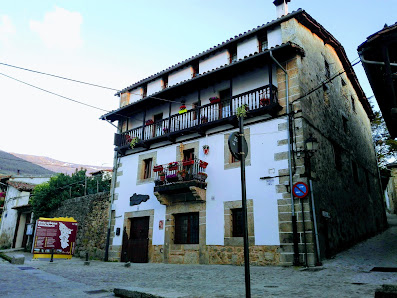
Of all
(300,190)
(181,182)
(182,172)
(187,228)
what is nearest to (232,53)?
(182,172)

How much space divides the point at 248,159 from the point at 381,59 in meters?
5.61

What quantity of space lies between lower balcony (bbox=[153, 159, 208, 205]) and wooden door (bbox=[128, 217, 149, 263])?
194 cm

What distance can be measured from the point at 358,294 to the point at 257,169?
253 inches

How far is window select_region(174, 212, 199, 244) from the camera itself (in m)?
12.7

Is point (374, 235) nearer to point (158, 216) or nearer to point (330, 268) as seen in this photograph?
point (330, 268)

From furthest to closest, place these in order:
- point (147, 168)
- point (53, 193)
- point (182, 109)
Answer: point (53, 193) < point (147, 168) < point (182, 109)

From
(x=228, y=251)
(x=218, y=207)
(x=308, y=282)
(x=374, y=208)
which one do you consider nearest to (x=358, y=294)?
(x=308, y=282)

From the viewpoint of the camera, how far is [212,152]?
1297 cm

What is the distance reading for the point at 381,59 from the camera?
7340 millimetres

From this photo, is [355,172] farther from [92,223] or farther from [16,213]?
[16,213]

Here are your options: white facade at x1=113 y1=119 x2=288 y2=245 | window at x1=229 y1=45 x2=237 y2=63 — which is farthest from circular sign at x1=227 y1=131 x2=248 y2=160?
window at x1=229 y1=45 x2=237 y2=63

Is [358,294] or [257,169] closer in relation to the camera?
[358,294]

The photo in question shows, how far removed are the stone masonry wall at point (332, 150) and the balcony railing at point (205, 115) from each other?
1.05 metres

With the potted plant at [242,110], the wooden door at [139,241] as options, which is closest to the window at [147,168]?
the wooden door at [139,241]
